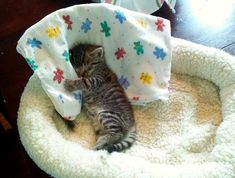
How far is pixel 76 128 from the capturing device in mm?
1449

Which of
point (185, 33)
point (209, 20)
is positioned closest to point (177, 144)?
point (185, 33)

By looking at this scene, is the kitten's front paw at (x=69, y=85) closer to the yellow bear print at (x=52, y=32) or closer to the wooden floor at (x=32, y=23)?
the yellow bear print at (x=52, y=32)

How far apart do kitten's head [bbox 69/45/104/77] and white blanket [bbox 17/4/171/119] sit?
34 millimetres

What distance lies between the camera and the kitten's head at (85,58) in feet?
Answer: 4.81

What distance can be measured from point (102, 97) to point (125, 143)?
8.5 inches

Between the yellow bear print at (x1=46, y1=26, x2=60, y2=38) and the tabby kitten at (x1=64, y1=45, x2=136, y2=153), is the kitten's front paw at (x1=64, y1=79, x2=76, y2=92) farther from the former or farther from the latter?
the yellow bear print at (x1=46, y1=26, x2=60, y2=38)

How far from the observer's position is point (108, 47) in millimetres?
1518

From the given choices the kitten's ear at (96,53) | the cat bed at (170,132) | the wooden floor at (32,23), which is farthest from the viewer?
the wooden floor at (32,23)

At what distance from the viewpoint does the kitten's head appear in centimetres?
147

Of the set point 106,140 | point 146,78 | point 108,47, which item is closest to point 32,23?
point 108,47

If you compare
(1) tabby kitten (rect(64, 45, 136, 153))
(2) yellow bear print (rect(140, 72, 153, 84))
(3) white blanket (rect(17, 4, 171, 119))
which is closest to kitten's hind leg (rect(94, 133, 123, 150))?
(1) tabby kitten (rect(64, 45, 136, 153))

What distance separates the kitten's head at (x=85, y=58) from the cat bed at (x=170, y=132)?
0.54ft

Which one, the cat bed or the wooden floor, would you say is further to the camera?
the wooden floor

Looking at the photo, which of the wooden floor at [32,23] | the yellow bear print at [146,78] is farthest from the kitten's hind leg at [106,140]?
the wooden floor at [32,23]
